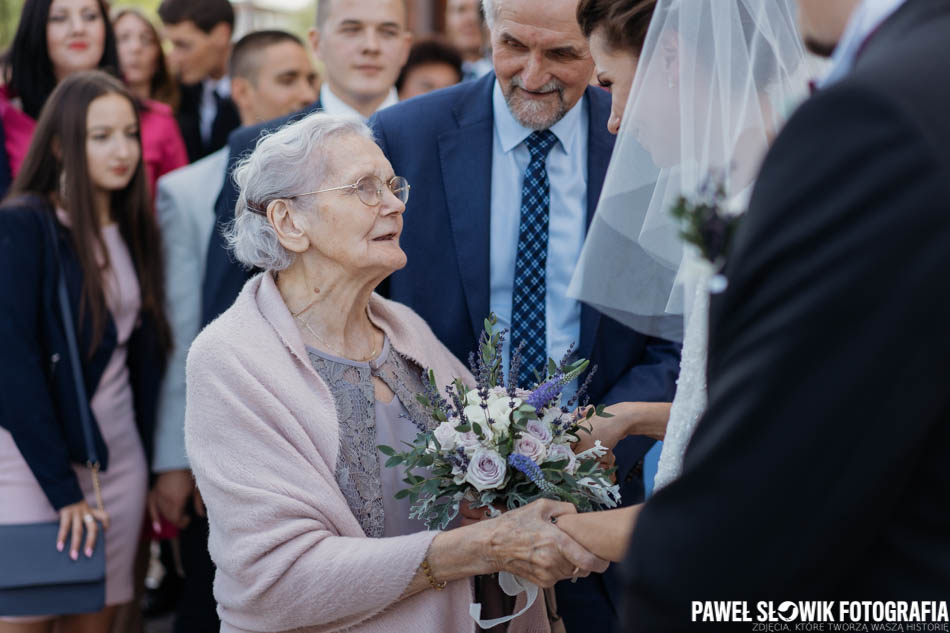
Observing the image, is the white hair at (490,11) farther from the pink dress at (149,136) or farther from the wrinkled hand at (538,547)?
the pink dress at (149,136)

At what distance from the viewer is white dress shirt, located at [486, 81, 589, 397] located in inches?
141

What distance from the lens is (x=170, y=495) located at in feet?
16.2

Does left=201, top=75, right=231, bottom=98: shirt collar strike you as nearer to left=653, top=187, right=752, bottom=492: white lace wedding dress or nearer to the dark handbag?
the dark handbag

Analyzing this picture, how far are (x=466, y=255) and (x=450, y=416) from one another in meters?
0.84

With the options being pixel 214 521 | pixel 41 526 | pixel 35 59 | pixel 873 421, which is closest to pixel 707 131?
pixel 873 421

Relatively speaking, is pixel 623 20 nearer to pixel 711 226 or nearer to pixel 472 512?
pixel 711 226

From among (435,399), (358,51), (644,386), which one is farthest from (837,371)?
(358,51)

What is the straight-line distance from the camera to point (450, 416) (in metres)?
2.86

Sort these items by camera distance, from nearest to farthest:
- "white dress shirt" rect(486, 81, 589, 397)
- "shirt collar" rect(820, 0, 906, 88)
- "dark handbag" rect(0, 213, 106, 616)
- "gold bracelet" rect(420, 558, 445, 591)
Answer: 1. "shirt collar" rect(820, 0, 906, 88)
2. "gold bracelet" rect(420, 558, 445, 591)
3. "white dress shirt" rect(486, 81, 589, 397)
4. "dark handbag" rect(0, 213, 106, 616)

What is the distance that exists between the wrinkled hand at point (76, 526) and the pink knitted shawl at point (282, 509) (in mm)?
1532

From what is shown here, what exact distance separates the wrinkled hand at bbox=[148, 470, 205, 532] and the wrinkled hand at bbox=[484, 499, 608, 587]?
270 cm

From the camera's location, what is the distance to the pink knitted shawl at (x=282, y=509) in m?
2.65

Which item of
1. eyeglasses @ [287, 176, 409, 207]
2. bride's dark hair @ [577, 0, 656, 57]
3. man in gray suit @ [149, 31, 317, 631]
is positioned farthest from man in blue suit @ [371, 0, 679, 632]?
man in gray suit @ [149, 31, 317, 631]

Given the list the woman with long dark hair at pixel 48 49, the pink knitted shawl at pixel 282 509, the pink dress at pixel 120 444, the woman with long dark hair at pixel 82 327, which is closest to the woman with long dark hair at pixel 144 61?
the woman with long dark hair at pixel 48 49
